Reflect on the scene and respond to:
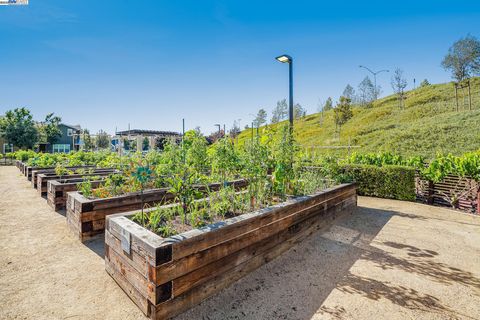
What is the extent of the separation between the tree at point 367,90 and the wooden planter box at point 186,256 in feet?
197

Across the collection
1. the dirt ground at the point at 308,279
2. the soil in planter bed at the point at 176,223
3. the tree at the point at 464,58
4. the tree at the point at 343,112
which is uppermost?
the tree at the point at 464,58

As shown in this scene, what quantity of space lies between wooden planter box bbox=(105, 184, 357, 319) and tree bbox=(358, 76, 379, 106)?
6018cm

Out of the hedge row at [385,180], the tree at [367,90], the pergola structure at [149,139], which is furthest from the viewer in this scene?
the tree at [367,90]

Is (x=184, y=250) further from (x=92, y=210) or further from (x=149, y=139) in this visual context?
(x=149, y=139)

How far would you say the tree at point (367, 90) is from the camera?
178ft

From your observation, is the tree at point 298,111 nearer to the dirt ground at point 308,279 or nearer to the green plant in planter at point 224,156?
the dirt ground at point 308,279

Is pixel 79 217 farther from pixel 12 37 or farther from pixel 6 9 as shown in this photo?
pixel 12 37

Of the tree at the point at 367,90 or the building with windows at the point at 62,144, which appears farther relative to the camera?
the tree at the point at 367,90

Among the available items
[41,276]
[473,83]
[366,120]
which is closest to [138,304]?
[41,276]

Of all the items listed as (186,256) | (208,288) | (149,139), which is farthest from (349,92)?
(186,256)

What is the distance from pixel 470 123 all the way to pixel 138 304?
2908 cm

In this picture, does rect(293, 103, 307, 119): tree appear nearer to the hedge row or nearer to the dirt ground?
the hedge row

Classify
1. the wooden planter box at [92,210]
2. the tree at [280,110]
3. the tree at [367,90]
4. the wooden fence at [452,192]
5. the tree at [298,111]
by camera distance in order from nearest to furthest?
the wooden planter box at [92,210] < the wooden fence at [452,192] < the tree at [367,90] < the tree at [298,111] < the tree at [280,110]

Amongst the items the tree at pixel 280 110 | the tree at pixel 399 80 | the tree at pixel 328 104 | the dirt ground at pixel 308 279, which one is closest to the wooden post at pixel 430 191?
the dirt ground at pixel 308 279
